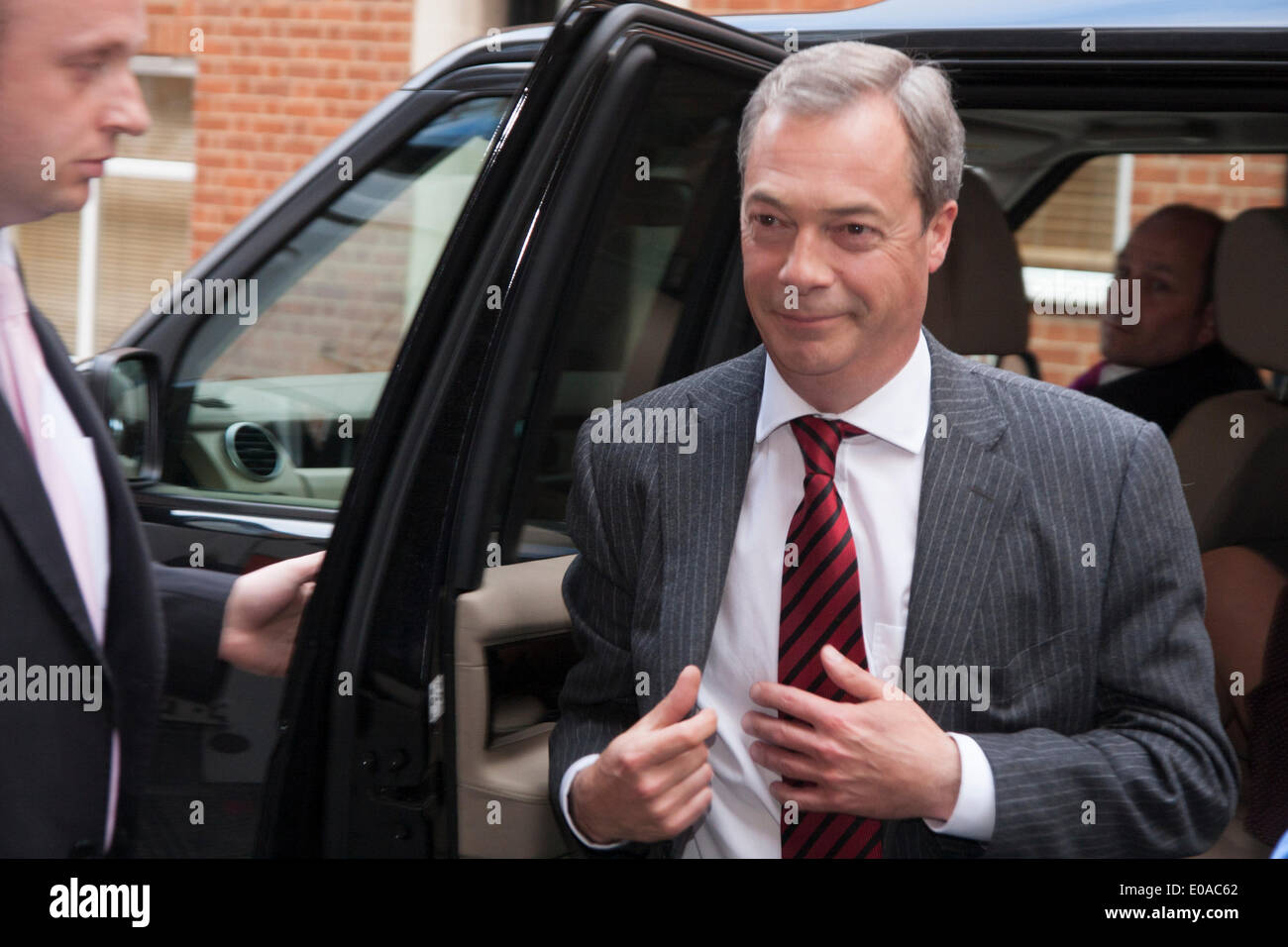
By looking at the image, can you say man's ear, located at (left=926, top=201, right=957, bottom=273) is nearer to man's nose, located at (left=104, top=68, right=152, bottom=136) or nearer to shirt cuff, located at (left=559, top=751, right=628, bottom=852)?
shirt cuff, located at (left=559, top=751, right=628, bottom=852)

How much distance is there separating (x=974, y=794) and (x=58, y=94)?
1.11 m

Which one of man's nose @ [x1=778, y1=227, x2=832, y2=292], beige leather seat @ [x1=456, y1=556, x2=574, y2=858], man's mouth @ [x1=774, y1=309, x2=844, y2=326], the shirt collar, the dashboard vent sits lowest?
beige leather seat @ [x1=456, y1=556, x2=574, y2=858]

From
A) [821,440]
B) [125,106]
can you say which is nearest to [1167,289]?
[821,440]

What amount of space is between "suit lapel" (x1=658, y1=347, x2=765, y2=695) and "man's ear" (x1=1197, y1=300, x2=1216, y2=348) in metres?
1.72

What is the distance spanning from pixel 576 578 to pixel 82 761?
704mm

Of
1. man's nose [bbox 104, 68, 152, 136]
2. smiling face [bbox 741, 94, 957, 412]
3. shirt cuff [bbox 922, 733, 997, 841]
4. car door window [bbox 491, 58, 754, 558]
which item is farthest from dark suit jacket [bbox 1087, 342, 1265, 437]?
man's nose [bbox 104, 68, 152, 136]

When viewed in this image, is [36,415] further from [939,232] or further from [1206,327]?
[1206,327]

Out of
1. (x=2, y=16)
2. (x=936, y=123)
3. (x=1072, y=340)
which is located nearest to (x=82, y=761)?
(x=2, y=16)

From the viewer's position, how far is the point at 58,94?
3.87 feet

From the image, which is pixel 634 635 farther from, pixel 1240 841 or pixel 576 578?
pixel 1240 841

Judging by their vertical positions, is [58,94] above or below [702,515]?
above

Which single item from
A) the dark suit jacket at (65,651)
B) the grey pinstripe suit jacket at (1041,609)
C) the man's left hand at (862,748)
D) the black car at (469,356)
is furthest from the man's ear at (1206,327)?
the dark suit jacket at (65,651)

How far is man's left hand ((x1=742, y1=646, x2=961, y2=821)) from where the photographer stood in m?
1.57
